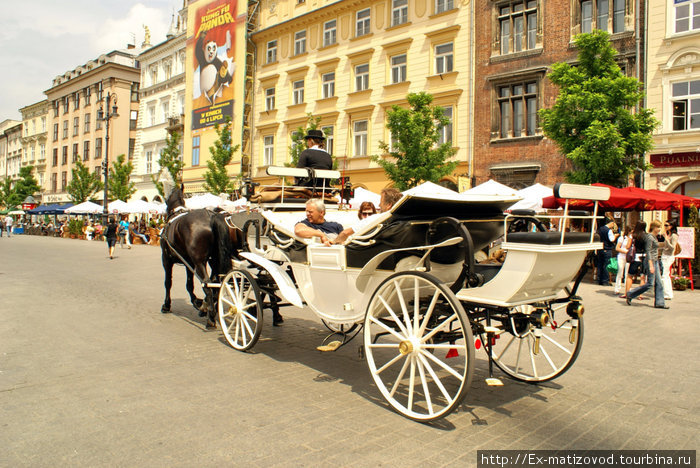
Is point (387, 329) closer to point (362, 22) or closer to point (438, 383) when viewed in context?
point (438, 383)

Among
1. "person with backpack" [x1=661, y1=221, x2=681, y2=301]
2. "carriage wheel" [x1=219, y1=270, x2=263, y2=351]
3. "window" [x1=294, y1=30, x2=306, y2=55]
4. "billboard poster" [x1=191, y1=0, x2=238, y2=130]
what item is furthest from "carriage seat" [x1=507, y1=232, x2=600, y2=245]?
"billboard poster" [x1=191, y1=0, x2=238, y2=130]

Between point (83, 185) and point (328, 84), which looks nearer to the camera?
point (328, 84)

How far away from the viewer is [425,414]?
12.6ft

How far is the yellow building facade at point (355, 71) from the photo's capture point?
23.8 metres

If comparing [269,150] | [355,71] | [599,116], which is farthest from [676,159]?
[269,150]

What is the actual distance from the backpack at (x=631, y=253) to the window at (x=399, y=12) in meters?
17.7

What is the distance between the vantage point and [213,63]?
36281 millimetres

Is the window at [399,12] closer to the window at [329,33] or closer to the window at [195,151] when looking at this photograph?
the window at [329,33]

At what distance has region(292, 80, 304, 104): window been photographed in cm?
3061

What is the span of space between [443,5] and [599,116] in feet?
40.1

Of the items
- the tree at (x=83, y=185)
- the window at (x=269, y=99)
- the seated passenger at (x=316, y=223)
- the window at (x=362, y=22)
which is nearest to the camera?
the seated passenger at (x=316, y=223)

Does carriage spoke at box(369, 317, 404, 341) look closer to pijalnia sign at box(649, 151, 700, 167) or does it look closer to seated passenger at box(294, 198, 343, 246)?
seated passenger at box(294, 198, 343, 246)

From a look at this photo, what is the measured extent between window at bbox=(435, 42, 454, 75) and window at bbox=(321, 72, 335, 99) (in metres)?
6.57

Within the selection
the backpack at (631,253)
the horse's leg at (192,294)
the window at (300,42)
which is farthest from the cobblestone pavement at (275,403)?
the window at (300,42)
